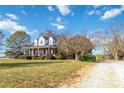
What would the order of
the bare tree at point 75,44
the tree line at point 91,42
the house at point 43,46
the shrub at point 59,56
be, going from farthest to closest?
the shrub at point 59,56
the bare tree at point 75,44
the house at point 43,46
the tree line at point 91,42

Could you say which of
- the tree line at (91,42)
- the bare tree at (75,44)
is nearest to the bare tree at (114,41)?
the tree line at (91,42)

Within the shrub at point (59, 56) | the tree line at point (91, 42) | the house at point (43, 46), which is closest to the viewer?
the tree line at point (91, 42)

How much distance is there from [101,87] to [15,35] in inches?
242

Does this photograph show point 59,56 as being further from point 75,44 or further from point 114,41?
point 114,41

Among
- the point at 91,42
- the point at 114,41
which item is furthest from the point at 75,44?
the point at 114,41

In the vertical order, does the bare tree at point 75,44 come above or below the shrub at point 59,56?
above

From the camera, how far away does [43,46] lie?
1223 cm

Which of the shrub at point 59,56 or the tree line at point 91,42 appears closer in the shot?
the tree line at point 91,42

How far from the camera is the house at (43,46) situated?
1105 cm

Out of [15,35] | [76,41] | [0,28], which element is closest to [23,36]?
[15,35]

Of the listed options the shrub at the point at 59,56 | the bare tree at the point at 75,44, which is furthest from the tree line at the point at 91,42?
the shrub at the point at 59,56

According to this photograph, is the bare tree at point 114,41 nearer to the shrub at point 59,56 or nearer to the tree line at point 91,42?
the tree line at point 91,42
